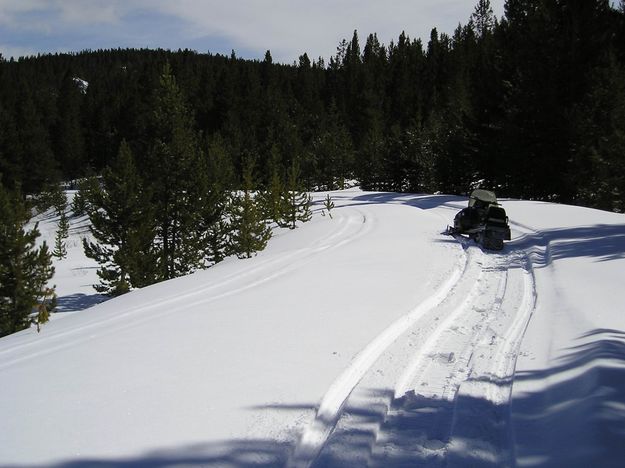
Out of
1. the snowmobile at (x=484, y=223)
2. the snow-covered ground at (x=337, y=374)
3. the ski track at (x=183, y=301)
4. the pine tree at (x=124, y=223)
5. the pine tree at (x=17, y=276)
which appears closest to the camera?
the snow-covered ground at (x=337, y=374)

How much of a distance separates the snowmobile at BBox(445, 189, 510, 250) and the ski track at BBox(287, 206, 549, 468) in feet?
16.4

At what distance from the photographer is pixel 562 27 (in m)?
28.0

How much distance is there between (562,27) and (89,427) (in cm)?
3290

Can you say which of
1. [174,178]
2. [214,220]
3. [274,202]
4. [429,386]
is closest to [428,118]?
[274,202]

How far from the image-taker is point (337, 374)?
476 centimetres

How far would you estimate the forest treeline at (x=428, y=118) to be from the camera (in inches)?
1009

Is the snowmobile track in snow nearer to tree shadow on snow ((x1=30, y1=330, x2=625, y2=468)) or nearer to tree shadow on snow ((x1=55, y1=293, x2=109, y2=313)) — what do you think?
tree shadow on snow ((x1=30, y1=330, x2=625, y2=468))

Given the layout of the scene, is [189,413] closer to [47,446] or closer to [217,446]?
[217,446]

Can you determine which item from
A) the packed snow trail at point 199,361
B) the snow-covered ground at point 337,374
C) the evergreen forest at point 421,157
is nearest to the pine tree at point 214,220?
the evergreen forest at point 421,157

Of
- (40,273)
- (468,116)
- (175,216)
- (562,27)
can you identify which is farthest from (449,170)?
(40,273)

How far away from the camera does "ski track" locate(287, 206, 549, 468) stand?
138 inches

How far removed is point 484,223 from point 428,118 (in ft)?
136

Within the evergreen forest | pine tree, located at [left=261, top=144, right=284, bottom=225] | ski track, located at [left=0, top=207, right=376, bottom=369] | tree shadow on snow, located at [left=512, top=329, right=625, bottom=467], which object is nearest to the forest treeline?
the evergreen forest

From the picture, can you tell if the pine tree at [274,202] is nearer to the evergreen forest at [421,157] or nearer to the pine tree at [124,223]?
the evergreen forest at [421,157]
